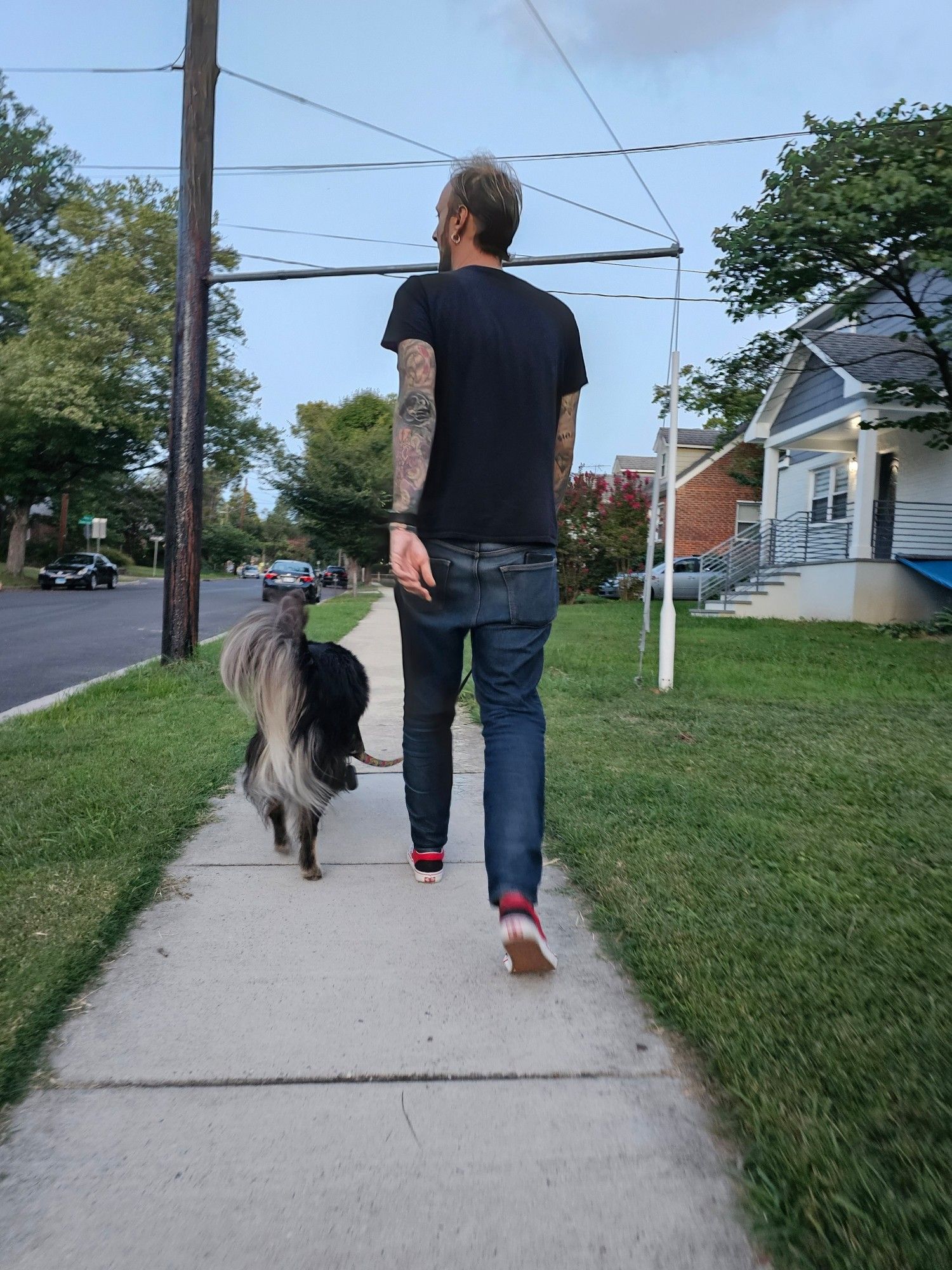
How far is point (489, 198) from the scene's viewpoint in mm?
2910

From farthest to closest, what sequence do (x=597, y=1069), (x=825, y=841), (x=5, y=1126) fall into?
(x=825, y=841) → (x=597, y=1069) → (x=5, y=1126)

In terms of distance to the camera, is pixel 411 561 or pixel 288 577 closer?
pixel 411 561

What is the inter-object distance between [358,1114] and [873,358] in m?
17.1

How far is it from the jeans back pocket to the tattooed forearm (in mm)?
338

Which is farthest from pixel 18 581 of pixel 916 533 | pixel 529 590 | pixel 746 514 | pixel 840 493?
pixel 529 590

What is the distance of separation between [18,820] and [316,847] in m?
1.23

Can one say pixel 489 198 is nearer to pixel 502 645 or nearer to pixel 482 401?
pixel 482 401

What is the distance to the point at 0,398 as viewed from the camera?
33.2 metres

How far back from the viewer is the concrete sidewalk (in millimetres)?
1690

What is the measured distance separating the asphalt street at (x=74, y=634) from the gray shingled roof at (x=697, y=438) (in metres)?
16.5

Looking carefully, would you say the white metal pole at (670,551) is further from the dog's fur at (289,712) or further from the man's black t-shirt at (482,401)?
the man's black t-shirt at (482,401)

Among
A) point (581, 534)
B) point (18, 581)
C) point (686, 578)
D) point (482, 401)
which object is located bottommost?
point (18, 581)

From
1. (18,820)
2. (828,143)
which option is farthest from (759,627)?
(18,820)

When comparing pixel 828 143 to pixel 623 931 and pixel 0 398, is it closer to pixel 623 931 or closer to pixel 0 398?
pixel 623 931
